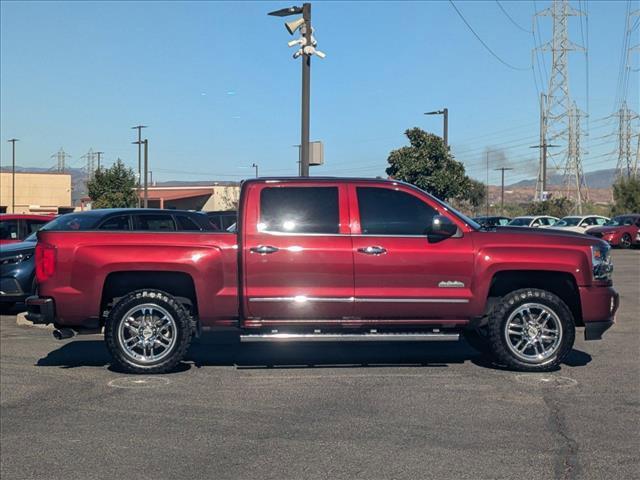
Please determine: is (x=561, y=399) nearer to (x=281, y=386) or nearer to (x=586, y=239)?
(x=586, y=239)

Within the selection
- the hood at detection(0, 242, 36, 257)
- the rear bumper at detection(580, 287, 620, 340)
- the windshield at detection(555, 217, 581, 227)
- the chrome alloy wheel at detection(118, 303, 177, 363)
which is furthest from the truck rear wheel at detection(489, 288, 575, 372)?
the windshield at detection(555, 217, 581, 227)

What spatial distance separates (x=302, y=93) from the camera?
14.9 metres

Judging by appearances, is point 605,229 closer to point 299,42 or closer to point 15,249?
point 299,42

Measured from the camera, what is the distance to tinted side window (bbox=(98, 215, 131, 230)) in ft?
37.7

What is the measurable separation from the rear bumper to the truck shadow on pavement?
25.7 inches

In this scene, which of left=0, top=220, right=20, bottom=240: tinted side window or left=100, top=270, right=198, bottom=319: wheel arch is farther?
left=0, top=220, right=20, bottom=240: tinted side window

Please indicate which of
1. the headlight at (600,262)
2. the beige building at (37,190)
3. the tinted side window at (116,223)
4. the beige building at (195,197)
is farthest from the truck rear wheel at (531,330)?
the beige building at (37,190)

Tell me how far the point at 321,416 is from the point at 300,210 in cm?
252

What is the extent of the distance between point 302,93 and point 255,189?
7123mm

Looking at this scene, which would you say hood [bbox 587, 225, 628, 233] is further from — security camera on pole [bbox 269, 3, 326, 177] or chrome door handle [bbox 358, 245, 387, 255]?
chrome door handle [bbox 358, 245, 387, 255]

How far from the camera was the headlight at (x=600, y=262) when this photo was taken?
26.6 ft

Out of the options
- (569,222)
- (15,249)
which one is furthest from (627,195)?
(15,249)

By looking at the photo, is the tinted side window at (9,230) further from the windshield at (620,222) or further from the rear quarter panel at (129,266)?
the windshield at (620,222)

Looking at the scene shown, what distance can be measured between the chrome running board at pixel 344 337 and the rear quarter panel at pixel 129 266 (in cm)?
42
